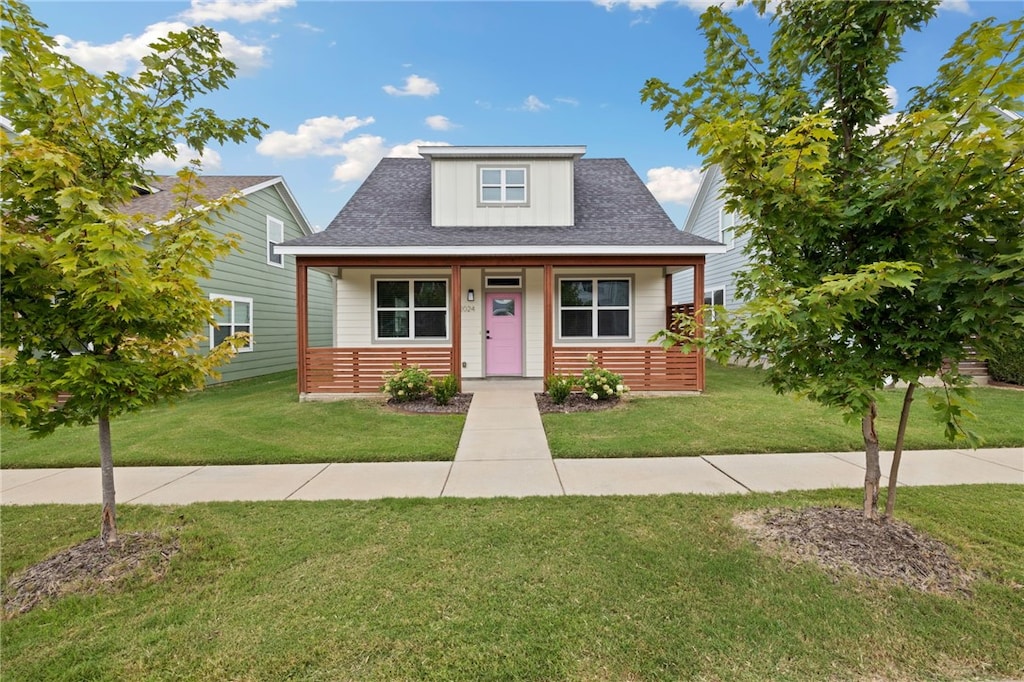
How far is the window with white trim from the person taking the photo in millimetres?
10203

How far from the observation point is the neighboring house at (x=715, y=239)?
13.7 metres

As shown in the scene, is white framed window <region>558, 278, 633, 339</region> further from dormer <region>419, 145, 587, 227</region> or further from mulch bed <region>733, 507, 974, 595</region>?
mulch bed <region>733, 507, 974, 595</region>

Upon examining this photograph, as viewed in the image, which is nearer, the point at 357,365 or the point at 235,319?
the point at 357,365

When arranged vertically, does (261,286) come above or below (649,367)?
above

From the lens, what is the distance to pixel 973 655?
1.99 m

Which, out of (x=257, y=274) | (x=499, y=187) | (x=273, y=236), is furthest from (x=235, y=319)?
(x=499, y=187)

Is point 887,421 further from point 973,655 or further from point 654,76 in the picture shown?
point 654,76

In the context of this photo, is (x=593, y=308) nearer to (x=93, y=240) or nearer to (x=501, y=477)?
(x=501, y=477)

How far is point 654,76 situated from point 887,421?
6.31m

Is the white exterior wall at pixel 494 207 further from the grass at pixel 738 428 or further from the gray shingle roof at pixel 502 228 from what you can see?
the grass at pixel 738 428

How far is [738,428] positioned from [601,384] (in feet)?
7.63

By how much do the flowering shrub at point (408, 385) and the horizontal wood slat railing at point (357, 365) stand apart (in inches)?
23.5

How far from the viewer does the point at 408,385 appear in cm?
791

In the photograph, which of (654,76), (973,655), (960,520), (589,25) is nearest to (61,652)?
(973,655)
